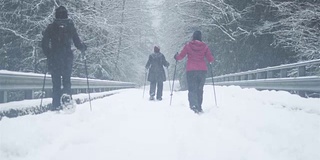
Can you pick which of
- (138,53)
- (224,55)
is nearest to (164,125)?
(224,55)

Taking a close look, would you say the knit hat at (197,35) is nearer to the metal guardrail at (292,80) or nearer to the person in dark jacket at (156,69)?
the metal guardrail at (292,80)

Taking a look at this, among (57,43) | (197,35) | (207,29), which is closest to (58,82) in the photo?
(57,43)

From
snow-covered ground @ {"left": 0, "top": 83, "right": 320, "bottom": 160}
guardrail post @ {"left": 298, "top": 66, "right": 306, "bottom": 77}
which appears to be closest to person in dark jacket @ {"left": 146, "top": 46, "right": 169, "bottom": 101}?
guardrail post @ {"left": 298, "top": 66, "right": 306, "bottom": 77}

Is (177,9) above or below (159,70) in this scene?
above

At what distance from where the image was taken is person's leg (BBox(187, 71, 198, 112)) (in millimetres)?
8131

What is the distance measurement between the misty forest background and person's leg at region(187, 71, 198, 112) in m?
8.32

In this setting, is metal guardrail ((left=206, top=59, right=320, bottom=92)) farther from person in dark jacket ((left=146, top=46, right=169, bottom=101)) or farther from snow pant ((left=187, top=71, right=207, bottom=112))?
person in dark jacket ((left=146, top=46, right=169, bottom=101))

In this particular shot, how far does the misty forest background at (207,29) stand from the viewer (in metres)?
15.7

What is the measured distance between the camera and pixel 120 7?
26.8 meters

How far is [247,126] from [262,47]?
15.9m

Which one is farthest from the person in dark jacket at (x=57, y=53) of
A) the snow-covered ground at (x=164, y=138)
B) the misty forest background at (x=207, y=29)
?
the misty forest background at (x=207, y=29)

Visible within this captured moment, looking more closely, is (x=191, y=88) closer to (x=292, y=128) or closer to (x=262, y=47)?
(x=292, y=128)

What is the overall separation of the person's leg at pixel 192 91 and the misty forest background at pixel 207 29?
8316 millimetres

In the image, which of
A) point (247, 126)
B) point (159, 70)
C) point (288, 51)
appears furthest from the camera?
point (288, 51)
